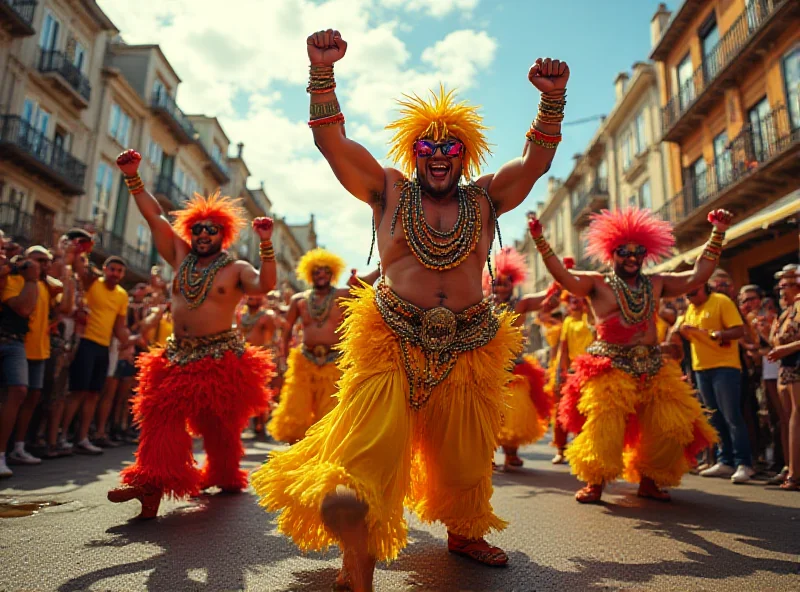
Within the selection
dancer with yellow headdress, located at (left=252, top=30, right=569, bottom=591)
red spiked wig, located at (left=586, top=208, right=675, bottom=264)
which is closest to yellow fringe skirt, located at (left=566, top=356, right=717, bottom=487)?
red spiked wig, located at (left=586, top=208, right=675, bottom=264)

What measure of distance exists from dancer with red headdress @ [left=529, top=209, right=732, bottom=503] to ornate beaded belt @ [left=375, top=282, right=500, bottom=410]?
2054mm

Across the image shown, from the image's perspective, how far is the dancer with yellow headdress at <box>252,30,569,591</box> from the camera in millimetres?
2490

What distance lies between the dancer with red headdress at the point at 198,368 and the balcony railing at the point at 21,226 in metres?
15.6

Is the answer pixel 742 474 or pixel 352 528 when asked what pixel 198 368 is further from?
pixel 742 474

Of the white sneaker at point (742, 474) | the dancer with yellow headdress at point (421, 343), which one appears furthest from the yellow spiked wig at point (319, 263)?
the white sneaker at point (742, 474)

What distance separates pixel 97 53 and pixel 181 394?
23097 mm

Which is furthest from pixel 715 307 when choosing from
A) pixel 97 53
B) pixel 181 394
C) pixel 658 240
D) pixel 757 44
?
pixel 97 53

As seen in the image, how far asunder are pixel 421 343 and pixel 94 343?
5.66m

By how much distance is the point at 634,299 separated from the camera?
4.82 metres

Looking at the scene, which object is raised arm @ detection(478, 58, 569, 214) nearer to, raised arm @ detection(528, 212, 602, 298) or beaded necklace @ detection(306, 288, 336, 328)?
raised arm @ detection(528, 212, 602, 298)

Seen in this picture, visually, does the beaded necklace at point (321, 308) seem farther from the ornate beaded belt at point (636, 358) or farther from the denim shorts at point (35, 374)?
the ornate beaded belt at point (636, 358)

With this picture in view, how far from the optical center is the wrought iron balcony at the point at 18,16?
1711cm

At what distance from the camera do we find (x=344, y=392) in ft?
9.04

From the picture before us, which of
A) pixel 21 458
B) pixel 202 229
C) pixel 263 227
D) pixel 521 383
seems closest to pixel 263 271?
pixel 263 227
